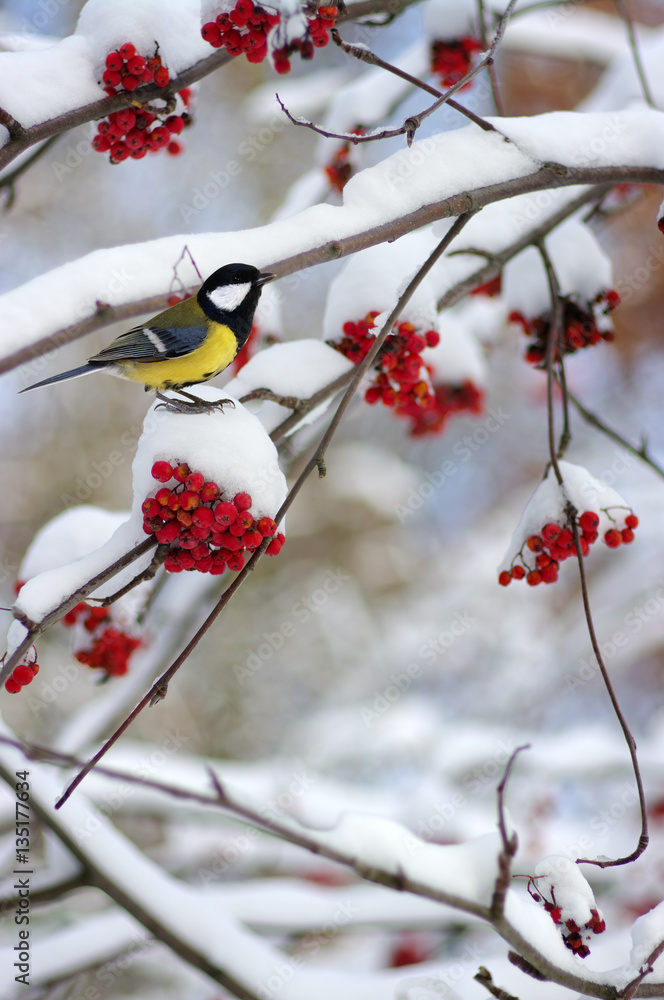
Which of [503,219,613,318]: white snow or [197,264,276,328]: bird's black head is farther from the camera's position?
[503,219,613,318]: white snow

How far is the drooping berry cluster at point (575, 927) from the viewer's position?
99cm

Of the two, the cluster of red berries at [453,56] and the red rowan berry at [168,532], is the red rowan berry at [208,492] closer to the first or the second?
the red rowan berry at [168,532]

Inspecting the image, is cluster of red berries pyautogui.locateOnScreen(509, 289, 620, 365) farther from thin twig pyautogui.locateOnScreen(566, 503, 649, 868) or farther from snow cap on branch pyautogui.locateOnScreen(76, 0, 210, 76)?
snow cap on branch pyautogui.locateOnScreen(76, 0, 210, 76)

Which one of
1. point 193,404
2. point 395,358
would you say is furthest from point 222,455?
Result: point 395,358

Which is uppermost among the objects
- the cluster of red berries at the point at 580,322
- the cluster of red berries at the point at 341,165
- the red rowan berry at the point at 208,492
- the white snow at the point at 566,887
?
the cluster of red berries at the point at 341,165

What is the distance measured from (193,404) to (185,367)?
8.4 inches

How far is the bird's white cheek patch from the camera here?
1428 mm

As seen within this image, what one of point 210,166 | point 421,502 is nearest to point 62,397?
point 210,166

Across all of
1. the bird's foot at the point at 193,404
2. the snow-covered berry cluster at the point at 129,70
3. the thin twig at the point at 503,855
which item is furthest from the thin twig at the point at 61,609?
the snow-covered berry cluster at the point at 129,70

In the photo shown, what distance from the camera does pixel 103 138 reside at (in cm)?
142

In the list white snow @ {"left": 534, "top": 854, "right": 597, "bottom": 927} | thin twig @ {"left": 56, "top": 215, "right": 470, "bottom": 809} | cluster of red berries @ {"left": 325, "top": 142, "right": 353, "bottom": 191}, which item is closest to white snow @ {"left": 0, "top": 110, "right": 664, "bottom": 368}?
thin twig @ {"left": 56, "top": 215, "right": 470, "bottom": 809}

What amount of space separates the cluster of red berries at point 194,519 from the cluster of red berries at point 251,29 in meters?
0.83

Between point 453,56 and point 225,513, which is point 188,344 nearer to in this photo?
point 225,513

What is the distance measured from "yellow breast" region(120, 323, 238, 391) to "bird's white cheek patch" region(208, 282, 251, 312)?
53mm
